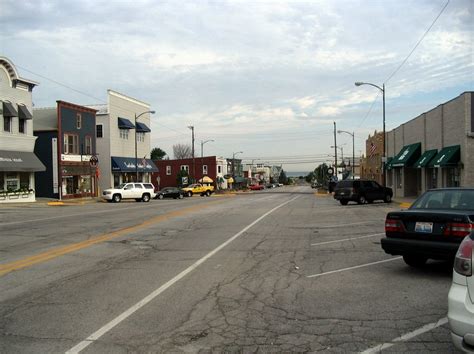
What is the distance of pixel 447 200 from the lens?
8.87 meters

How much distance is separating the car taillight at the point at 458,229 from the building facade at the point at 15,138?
35710 millimetres

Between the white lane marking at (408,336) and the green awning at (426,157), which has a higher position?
the green awning at (426,157)

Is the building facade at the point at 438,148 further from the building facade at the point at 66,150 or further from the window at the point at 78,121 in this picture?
the window at the point at 78,121

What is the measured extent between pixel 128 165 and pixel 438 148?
3691 cm

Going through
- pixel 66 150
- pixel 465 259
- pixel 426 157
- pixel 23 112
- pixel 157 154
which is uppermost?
pixel 157 154

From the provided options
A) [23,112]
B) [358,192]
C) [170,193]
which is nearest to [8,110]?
[23,112]

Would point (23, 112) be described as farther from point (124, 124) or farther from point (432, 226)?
point (432, 226)

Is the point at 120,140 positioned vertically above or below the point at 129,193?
above

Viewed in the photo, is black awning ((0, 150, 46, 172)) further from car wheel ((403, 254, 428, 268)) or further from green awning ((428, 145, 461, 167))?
car wheel ((403, 254, 428, 268))

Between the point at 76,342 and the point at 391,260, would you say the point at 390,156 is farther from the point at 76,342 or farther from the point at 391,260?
the point at 76,342

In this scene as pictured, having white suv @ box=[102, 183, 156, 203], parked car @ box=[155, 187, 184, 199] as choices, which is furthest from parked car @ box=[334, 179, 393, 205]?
parked car @ box=[155, 187, 184, 199]

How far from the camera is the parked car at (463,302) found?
164 inches

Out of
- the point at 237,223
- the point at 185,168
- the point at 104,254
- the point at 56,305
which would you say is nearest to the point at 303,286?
the point at 56,305

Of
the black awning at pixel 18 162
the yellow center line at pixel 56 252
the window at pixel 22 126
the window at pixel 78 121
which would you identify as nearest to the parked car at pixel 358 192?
the yellow center line at pixel 56 252
